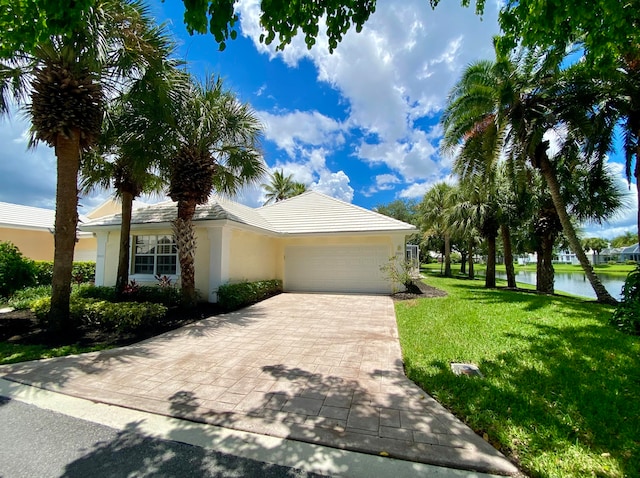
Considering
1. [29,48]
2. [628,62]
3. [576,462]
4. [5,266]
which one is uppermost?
[628,62]

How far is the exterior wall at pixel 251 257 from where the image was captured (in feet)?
38.0

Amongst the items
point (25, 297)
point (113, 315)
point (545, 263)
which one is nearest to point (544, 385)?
point (113, 315)

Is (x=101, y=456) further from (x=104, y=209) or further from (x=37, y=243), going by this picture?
(x=104, y=209)

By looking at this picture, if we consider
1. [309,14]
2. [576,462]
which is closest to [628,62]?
[309,14]

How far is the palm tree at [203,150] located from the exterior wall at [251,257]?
2.23 m

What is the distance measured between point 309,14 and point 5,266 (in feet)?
40.3

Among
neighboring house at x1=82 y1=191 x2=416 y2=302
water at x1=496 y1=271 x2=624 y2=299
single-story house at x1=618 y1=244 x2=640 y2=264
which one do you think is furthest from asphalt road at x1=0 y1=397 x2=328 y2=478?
single-story house at x1=618 y1=244 x2=640 y2=264

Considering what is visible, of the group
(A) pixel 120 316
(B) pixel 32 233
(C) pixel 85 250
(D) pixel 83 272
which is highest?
(B) pixel 32 233

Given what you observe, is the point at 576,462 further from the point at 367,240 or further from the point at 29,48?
the point at 367,240

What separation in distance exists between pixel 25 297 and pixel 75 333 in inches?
297

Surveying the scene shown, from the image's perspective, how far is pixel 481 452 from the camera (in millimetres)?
2750

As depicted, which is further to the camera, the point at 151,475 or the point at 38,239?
the point at 38,239

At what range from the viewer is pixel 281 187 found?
32000 mm

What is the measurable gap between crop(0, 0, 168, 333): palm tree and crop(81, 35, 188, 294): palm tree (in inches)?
16.3
